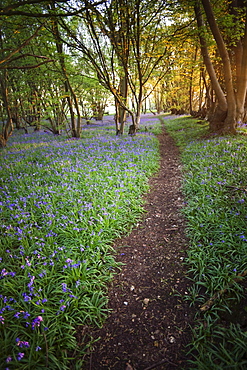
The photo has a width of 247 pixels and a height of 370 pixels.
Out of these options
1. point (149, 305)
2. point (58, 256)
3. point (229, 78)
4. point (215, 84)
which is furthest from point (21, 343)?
point (215, 84)

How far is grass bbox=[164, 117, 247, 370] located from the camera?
6.33 ft

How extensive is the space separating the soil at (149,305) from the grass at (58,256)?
0.22 meters

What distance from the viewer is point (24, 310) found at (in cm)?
233

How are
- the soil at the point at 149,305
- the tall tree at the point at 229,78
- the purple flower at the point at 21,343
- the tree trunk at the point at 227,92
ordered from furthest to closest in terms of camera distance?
1. the tall tree at the point at 229,78
2. the tree trunk at the point at 227,92
3. the soil at the point at 149,305
4. the purple flower at the point at 21,343

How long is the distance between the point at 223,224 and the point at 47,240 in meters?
3.36

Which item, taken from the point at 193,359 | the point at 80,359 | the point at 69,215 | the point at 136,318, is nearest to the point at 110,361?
the point at 80,359

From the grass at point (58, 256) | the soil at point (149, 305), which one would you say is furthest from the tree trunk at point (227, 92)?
the soil at point (149, 305)

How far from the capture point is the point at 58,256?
305 cm

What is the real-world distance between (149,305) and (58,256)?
161cm

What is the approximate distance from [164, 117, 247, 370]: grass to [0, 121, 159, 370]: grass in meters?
1.29

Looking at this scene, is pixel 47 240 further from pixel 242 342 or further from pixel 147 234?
pixel 242 342

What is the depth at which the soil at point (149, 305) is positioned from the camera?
2078mm

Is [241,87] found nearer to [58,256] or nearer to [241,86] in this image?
[241,86]

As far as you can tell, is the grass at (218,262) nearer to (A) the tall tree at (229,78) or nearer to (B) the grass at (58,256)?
(B) the grass at (58,256)
